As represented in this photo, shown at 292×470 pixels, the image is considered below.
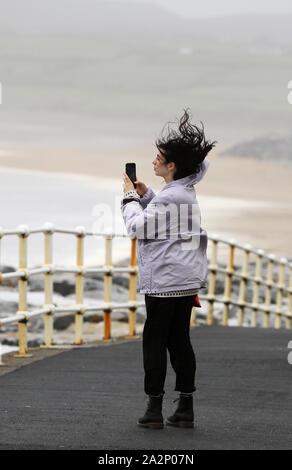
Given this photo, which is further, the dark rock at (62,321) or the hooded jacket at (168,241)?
the dark rock at (62,321)

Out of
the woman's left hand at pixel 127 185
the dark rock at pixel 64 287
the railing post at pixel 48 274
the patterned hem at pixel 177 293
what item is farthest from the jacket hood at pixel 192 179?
the dark rock at pixel 64 287

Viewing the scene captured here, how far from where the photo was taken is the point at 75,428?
23.0ft

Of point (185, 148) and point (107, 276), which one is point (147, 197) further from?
point (107, 276)

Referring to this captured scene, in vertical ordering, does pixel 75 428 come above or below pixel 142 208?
below

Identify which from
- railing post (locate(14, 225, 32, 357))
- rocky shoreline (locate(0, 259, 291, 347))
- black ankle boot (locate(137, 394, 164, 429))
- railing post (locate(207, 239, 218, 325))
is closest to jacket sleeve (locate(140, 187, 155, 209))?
black ankle boot (locate(137, 394, 164, 429))

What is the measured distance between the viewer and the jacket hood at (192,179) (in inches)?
266

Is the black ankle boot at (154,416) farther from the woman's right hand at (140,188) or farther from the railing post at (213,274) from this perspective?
the railing post at (213,274)

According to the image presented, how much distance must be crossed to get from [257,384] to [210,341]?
3.43 meters

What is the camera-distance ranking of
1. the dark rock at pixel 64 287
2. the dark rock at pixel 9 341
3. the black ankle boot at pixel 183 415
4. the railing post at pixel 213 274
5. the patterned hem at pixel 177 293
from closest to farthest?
1. the patterned hem at pixel 177 293
2. the black ankle boot at pixel 183 415
3. the railing post at pixel 213 274
4. the dark rock at pixel 9 341
5. the dark rock at pixel 64 287

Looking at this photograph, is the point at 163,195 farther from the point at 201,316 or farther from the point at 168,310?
the point at 201,316

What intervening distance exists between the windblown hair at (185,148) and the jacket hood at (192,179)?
3 centimetres

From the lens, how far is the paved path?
6.66 m
